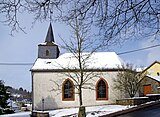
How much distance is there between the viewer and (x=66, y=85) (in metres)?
32.9

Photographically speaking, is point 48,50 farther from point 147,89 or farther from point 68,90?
point 147,89

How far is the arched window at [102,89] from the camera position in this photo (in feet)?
107

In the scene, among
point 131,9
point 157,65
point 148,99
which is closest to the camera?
point 131,9

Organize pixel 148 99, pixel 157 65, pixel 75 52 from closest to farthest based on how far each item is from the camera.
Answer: pixel 148 99 < pixel 75 52 < pixel 157 65

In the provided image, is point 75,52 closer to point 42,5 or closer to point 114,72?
point 114,72

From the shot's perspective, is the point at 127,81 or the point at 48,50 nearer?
the point at 127,81

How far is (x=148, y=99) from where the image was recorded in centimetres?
2039

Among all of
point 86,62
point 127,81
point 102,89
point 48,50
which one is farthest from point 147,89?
point 48,50

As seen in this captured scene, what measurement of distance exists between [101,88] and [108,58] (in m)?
3.95

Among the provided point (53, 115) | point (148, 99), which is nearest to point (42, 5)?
point (148, 99)

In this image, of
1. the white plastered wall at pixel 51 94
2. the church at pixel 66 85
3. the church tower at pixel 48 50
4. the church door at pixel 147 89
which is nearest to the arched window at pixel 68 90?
the church at pixel 66 85

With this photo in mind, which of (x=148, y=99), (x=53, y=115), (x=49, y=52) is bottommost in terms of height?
(x=53, y=115)

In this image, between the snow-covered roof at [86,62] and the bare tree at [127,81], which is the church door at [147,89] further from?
the snow-covered roof at [86,62]

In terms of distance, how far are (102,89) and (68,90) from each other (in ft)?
12.8
